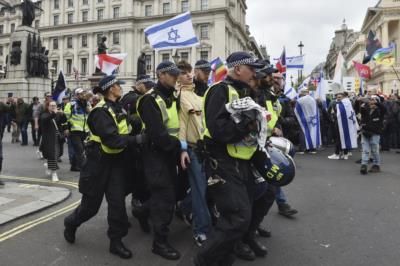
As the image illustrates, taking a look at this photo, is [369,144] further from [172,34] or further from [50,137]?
[50,137]

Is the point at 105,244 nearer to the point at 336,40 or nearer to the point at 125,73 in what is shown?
the point at 125,73

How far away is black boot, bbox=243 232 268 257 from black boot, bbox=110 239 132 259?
125cm

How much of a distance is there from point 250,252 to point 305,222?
5.09 feet

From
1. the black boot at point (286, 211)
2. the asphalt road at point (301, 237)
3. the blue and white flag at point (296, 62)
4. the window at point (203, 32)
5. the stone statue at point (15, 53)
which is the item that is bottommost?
the asphalt road at point (301, 237)

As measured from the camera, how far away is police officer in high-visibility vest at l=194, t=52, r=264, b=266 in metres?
3.24

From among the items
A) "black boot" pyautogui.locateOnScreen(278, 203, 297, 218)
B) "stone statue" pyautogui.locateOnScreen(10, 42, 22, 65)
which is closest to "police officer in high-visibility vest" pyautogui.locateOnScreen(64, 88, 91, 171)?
"black boot" pyautogui.locateOnScreen(278, 203, 297, 218)

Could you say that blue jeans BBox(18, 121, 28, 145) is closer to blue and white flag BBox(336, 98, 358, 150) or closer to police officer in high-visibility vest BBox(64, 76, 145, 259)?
blue and white flag BBox(336, 98, 358, 150)

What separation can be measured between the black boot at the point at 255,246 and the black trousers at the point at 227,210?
2.77ft

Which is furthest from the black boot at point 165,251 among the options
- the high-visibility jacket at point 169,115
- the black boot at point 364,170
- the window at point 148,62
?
the window at point 148,62

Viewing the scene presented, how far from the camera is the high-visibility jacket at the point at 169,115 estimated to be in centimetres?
407

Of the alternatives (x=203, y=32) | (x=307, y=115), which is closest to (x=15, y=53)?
(x=307, y=115)

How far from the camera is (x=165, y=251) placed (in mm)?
4078

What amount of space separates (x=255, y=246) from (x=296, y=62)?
16611 millimetres

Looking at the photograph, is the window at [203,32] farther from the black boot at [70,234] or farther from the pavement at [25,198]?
the black boot at [70,234]
